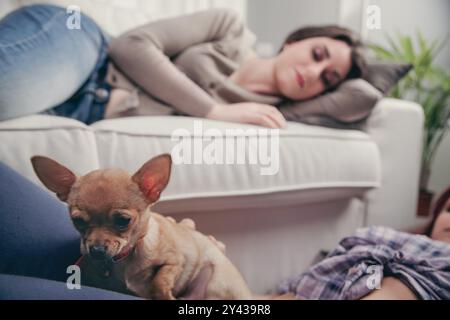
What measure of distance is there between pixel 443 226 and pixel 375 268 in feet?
0.62

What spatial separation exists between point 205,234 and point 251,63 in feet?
1.16

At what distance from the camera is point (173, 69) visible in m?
0.81

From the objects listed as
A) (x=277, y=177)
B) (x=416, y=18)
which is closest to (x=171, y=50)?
(x=277, y=177)

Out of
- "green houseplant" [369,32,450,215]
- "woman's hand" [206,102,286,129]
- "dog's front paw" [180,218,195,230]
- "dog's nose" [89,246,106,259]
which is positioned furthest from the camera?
"green houseplant" [369,32,450,215]

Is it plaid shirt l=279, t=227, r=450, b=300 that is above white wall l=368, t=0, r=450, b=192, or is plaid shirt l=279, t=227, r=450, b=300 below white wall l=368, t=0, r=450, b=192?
below

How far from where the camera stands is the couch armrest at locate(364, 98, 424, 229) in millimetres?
925

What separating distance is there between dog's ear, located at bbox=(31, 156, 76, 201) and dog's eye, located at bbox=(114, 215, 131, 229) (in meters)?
0.07

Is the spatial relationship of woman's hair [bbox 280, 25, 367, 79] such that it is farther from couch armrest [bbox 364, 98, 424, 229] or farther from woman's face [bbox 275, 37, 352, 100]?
couch armrest [bbox 364, 98, 424, 229]

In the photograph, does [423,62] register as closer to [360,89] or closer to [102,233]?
[360,89]

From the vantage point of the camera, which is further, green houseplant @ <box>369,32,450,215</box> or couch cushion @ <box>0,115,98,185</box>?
green houseplant @ <box>369,32,450,215</box>

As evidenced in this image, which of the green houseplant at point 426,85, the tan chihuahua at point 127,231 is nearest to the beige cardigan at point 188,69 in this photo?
the green houseplant at point 426,85

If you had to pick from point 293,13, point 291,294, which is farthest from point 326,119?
point 291,294

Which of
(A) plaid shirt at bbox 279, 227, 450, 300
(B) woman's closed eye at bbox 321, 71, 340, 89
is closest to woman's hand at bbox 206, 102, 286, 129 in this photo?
(B) woman's closed eye at bbox 321, 71, 340, 89

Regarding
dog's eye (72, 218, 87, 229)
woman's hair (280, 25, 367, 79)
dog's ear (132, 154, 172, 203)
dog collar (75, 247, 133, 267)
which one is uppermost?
woman's hair (280, 25, 367, 79)
